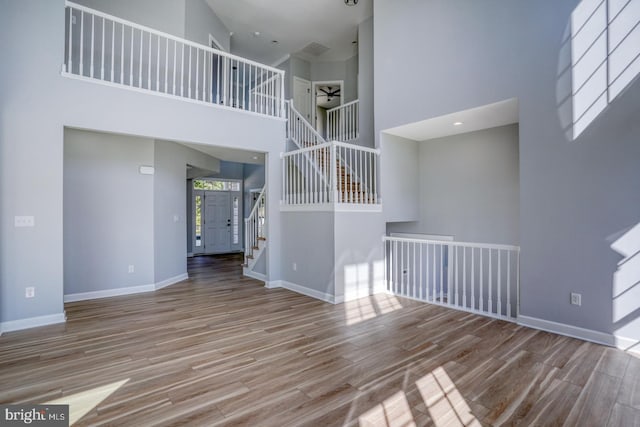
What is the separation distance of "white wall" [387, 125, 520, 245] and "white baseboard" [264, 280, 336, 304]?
8.68 ft

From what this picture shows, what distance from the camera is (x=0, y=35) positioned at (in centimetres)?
338

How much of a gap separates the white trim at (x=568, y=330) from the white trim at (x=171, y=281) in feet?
17.7

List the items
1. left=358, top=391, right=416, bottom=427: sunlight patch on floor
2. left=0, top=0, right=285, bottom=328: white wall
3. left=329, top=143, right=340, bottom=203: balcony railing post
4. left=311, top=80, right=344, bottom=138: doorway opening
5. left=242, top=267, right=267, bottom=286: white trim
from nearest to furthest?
left=358, top=391, right=416, bottom=427: sunlight patch on floor → left=0, top=0, right=285, bottom=328: white wall → left=329, top=143, right=340, bottom=203: balcony railing post → left=242, top=267, right=267, bottom=286: white trim → left=311, top=80, right=344, bottom=138: doorway opening

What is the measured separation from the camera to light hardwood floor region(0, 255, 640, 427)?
6.73 ft

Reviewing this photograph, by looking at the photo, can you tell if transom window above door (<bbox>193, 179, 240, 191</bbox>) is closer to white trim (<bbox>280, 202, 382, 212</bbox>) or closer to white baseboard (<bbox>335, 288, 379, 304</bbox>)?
white trim (<bbox>280, 202, 382, 212</bbox>)

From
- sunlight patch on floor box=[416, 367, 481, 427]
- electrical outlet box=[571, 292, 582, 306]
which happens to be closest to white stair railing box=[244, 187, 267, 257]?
sunlight patch on floor box=[416, 367, 481, 427]

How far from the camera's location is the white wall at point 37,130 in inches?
136

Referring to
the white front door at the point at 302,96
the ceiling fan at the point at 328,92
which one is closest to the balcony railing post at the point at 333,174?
the white front door at the point at 302,96

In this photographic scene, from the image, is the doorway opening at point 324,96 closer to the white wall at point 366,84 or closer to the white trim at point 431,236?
the white wall at point 366,84

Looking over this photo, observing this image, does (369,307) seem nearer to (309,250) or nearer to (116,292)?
(309,250)

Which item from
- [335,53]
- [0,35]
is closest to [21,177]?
[0,35]

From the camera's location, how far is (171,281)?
5.87 meters

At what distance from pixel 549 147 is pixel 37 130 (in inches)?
226

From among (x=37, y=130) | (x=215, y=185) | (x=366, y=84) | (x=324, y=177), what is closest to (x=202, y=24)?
(x=366, y=84)
